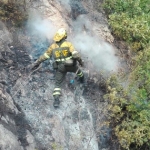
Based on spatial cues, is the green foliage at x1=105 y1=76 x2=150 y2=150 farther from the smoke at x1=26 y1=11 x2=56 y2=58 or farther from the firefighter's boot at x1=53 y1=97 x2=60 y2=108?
the smoke at x1=26 y1=11 x2=56 y2=58

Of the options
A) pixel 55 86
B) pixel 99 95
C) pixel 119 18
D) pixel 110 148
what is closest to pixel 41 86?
pixel 55 86

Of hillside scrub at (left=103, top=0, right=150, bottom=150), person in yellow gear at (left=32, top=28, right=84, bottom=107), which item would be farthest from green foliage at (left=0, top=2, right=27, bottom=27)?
hillside scrub at (left=103, top=0, right=150, bottom=150)

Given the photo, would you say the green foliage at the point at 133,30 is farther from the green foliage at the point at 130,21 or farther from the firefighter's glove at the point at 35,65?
the firefighter's glove at the point at 35,65

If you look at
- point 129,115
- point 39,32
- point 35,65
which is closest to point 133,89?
point 129,115

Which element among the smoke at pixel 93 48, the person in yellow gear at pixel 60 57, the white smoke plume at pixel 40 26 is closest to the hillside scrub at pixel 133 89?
the smoke at pixel 93 48

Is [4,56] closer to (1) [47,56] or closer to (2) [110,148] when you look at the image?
(1) [47,56]
